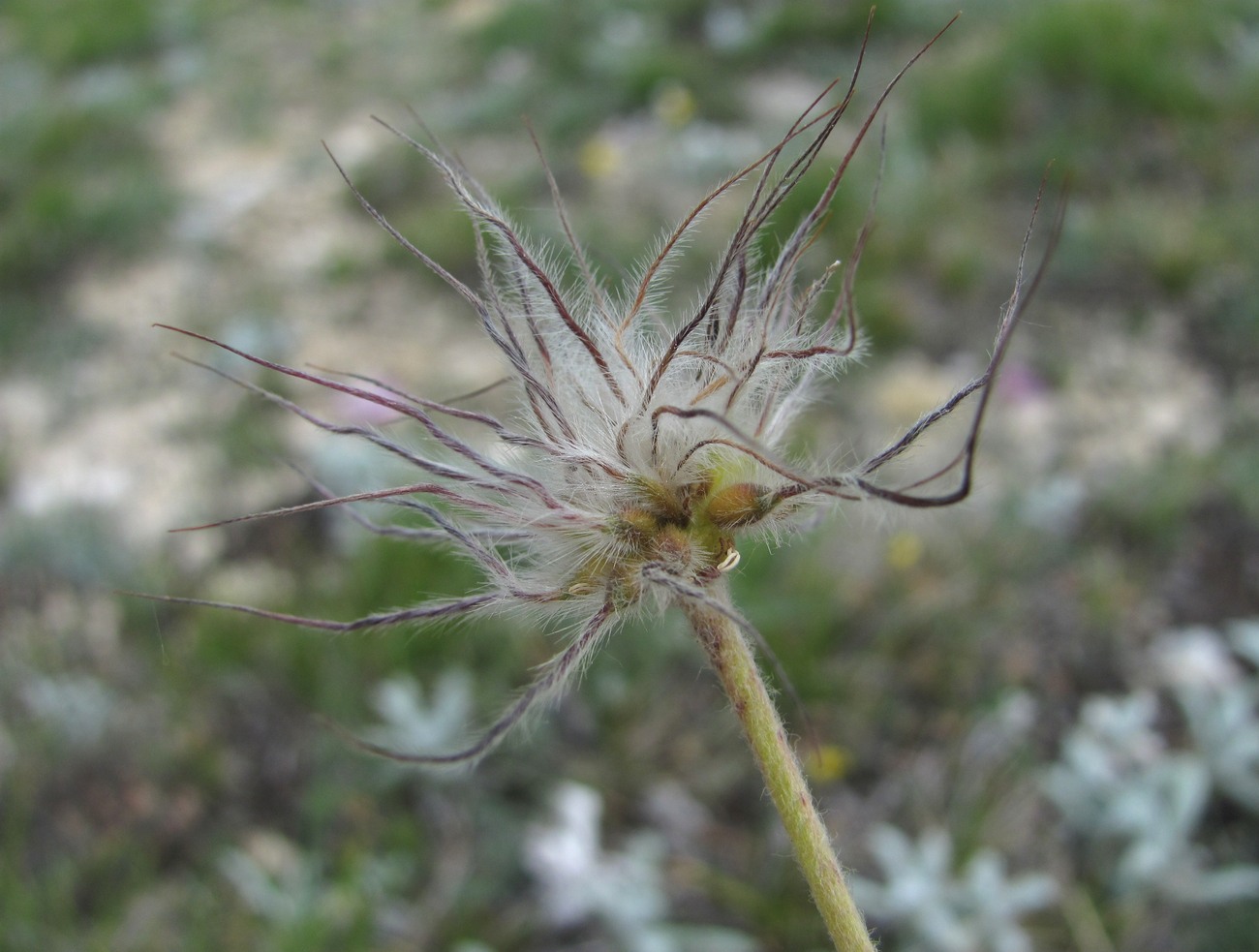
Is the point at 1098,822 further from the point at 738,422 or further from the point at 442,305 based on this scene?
the point at 442,305

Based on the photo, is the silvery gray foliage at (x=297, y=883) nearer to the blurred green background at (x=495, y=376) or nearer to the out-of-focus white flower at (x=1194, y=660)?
the blurred green background at (x=495, y=376)

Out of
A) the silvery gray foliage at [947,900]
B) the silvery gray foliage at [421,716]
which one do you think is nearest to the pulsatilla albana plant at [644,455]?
the silvery gray foliage at [947,900]

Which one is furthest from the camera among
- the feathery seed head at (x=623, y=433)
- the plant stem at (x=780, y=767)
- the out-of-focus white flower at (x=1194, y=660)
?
the out-of-focus white flower at (x=1194, y=660)

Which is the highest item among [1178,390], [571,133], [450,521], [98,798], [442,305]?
[571,133]

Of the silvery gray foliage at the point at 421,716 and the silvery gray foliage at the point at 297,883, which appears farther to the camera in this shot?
the silvery gray foliage at the point at 421,716

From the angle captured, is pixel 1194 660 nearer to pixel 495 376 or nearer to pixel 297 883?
pixel 297 883

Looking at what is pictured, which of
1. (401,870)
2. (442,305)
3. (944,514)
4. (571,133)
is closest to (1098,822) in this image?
(944,514)

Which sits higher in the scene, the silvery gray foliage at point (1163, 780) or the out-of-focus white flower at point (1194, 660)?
the out-of-focus white flower at point (1194, 660)
